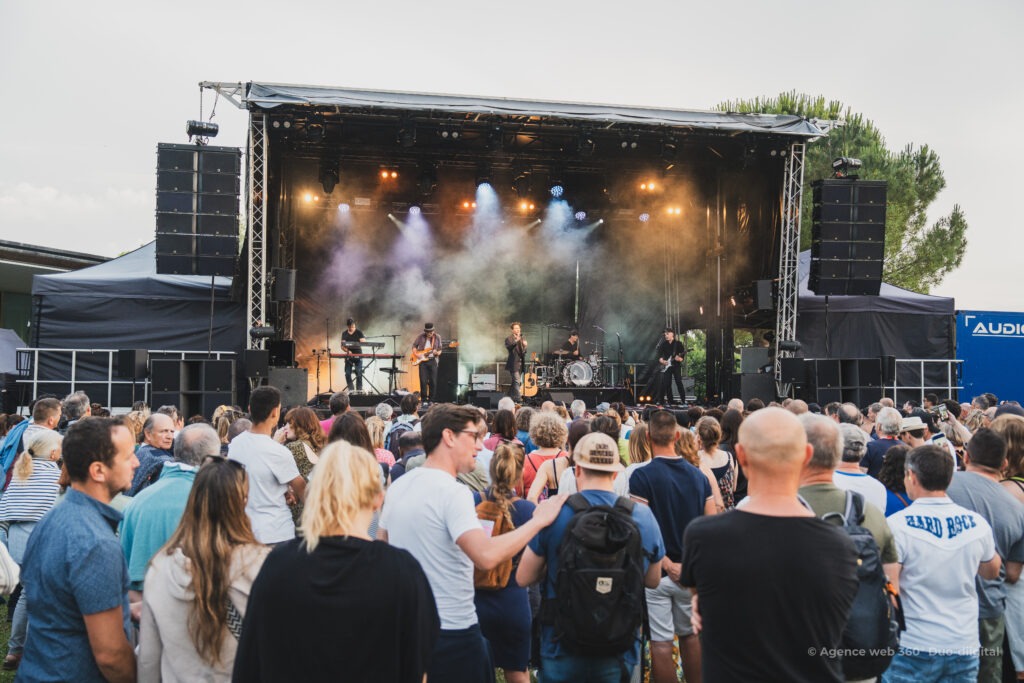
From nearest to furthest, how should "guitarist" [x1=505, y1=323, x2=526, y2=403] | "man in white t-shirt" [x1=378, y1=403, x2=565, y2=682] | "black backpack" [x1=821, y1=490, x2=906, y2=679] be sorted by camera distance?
1. "black backpack" [x1=821, y1=490, x2=906, y2=679]
2. "man in white t-shirt" [x1=378, y1=403, x2=565, y2=682]
3. "guitarist" [x1=505, y1=323, x2=526, y2=403]

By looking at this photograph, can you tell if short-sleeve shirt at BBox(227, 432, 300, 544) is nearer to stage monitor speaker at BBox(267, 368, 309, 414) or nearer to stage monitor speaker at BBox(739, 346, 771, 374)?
stage monitor speaker at BBox(267, 368, 309, 414)

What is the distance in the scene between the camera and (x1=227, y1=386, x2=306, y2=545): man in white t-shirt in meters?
3.88

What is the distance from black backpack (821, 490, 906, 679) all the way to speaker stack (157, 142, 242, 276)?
1173cm

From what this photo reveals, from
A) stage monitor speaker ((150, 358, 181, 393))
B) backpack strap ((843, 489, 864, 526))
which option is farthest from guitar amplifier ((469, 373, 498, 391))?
backpack strap ((843, 489, 864, 526))

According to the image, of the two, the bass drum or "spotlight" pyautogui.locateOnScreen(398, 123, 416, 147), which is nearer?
"spotlight" pyautogui.locateOnScreen(398, 123, 416, 147)

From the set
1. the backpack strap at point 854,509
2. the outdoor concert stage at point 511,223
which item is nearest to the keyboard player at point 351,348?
the outdoor concert stage at point 511,223

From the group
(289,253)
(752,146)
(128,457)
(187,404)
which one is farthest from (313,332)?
(128,457)

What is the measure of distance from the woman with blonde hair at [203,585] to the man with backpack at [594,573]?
1058mm

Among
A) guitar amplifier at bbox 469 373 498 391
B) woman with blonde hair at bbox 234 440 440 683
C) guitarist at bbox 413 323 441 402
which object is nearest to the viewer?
woman with blonde hair at bbox 234 440 440 683

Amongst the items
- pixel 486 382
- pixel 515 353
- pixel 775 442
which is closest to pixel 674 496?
pixel 775 442

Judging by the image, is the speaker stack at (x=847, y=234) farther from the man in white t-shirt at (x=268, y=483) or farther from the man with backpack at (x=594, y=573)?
the man with backpack at (x=594, y=573)

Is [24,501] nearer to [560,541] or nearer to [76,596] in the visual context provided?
[76,596]

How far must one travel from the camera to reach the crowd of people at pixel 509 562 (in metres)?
2.01

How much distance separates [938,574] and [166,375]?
10735 millimetres
